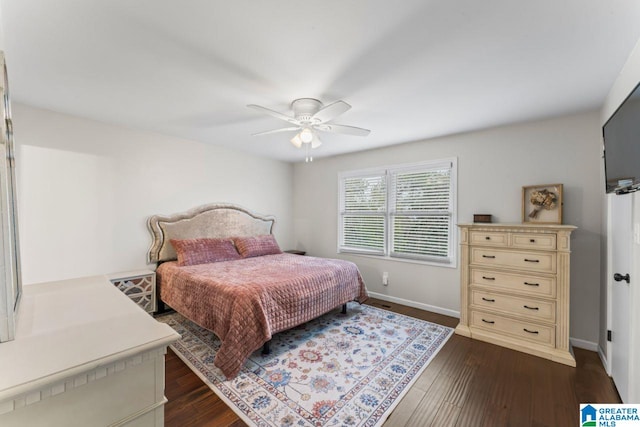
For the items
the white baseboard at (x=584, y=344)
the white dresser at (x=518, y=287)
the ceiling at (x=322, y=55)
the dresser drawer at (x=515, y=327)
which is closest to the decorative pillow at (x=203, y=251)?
the ceiling at (x=322, y=55)

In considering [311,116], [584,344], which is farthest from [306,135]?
[584,344]

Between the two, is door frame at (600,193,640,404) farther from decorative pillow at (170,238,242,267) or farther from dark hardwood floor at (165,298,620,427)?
decorative pillow at (170,238,242,267)

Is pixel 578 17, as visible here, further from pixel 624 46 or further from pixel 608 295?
pixel 608 295

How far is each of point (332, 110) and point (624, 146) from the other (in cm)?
180

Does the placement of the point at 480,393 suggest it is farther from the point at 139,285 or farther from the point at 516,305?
the point at 139,285

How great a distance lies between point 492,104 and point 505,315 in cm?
206

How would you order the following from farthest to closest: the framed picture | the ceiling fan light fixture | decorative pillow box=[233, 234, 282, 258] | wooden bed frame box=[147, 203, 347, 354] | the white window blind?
the white window blind < decorative pillow box=[233, 234, 282, 258] < wooden bed frame box=[147, 203, 347, 354] < the framed picture < the ceiling fan light fixture

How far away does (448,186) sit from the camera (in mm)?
3484

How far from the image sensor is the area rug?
1773 mm

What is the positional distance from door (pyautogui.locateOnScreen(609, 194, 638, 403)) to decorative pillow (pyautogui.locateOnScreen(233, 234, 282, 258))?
374 cm

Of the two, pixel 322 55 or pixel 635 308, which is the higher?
pixel 322 55

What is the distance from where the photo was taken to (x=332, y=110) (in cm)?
220

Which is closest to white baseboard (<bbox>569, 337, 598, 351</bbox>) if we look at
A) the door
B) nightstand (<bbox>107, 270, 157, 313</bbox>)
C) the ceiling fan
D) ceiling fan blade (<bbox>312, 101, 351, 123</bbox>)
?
the door

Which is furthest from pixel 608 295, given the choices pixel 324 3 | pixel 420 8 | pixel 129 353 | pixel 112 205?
pixel 112 205
